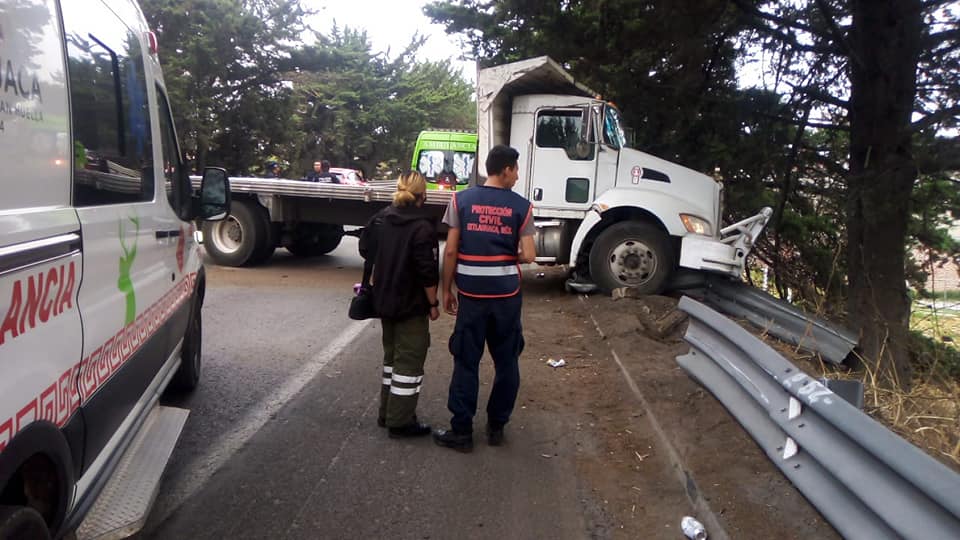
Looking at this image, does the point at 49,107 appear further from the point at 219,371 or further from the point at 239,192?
the point at 239,192

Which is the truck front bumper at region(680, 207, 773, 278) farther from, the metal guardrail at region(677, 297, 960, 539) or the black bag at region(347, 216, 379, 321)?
the black bag at region(347, 216, 379, 321)

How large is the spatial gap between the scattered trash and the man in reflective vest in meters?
1.28

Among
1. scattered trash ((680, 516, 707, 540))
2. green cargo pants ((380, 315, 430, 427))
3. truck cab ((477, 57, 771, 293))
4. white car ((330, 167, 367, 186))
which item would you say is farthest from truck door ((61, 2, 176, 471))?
white car ((330, 167, 367, 186))

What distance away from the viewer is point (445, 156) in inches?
661

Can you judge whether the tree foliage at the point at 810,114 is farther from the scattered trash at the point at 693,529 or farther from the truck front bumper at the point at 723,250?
the scattered trash at the point at 693,529

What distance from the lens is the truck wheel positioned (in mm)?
9156

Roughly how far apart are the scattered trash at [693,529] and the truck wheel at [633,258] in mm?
5972

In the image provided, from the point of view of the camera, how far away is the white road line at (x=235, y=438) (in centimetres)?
360

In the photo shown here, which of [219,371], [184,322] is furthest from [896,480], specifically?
[219,371]

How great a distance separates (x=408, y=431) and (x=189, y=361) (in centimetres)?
182

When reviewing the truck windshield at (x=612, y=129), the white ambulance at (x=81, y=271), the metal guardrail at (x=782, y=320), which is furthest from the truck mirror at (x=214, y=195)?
the truck windshield at (x=612, y=129)

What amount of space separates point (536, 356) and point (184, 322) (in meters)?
3.33

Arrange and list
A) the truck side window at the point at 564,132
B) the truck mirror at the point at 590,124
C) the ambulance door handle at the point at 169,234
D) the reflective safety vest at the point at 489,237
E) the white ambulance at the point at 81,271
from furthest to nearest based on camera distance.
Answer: the truck side window at the point at 564,132 → the truck mirror at the point at 590,124 → the reflective safety vest at the point at 489,237 → the ambulance door handle at the point at 169,234 → the white ambulance at the point at 81,271

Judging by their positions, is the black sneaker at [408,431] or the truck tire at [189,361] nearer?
the black sneaker at [408,431]
